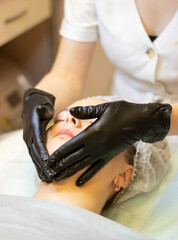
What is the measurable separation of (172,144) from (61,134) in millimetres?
423

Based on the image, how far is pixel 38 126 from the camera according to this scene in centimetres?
84

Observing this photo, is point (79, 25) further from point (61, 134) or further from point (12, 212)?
point (12, 212)

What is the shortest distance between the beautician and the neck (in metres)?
0.04

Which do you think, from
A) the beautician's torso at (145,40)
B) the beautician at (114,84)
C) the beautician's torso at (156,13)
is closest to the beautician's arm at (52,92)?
the beautician at (114,84)

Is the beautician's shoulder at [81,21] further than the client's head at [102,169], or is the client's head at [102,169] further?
the beautician's shoulder at [81,21]

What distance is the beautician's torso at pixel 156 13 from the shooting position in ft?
3.28

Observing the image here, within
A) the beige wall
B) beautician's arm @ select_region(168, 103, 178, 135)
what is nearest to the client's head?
beautician's arm @ select_region(168, 103, 178, 135)

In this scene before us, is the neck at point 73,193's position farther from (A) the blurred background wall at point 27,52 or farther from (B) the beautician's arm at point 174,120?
(A) the blurred background wall at point 27,52

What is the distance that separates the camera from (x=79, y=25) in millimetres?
1141

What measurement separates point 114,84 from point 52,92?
0.31 meters

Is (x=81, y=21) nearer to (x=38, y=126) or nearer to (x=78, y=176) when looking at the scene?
(x=38, y=126)

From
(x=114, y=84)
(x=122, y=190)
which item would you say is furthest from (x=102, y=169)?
(x=114, y=84)

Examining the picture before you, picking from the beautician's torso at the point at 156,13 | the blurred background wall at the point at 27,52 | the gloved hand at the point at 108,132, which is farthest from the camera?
the blurred background wall at the point at 27,52

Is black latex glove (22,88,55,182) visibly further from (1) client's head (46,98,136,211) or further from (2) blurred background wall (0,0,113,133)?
(2) blurred background wall (0,0,113,133)
